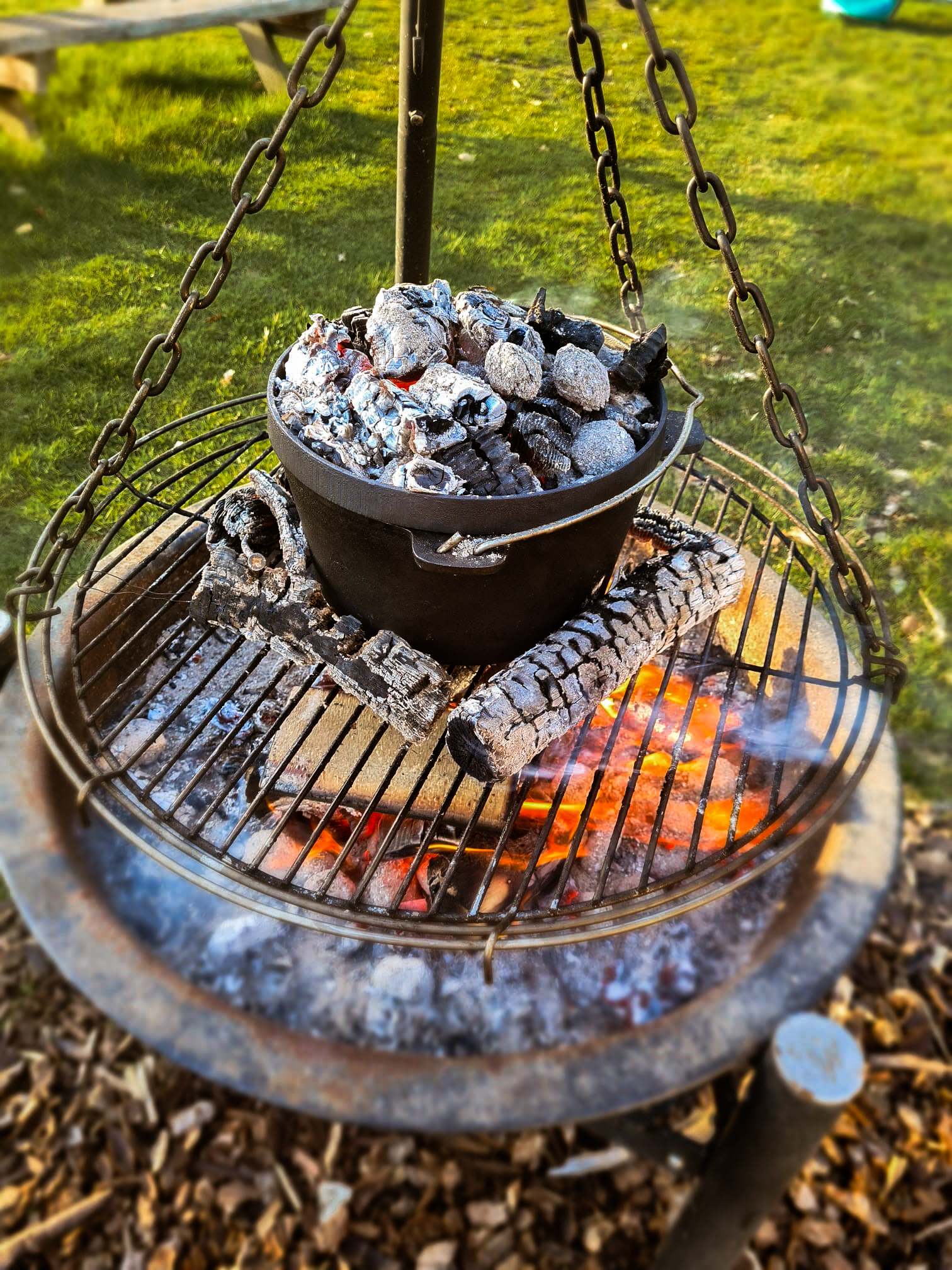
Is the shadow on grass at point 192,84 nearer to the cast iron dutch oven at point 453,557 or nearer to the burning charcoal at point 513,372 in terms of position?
the cast iron dutch oven at point 453,557

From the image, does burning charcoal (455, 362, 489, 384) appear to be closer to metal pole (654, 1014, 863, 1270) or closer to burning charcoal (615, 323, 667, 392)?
burning charcoal (615, 323, 667, 392)

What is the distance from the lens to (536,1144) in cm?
161

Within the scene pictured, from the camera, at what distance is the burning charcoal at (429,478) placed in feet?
4.46

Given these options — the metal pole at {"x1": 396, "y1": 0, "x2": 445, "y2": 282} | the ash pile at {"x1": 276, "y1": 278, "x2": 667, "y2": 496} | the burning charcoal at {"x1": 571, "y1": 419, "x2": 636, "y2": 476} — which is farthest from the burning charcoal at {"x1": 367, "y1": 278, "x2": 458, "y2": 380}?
the metal pole at {"x1": 396, "y1": 0, "x2": 445, "y2": 282}

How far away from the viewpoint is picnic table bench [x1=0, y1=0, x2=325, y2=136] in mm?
3223

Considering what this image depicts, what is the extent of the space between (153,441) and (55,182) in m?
1.50

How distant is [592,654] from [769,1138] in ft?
2.75

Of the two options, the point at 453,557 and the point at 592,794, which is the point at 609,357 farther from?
the point at 592,794

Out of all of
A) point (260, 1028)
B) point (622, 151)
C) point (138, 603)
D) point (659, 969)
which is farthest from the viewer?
point (622, 151)

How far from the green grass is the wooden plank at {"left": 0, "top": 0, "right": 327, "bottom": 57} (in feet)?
0.29

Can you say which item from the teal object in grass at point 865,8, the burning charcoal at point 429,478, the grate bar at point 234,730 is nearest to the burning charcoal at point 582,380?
the burning charcoal at point 429,478

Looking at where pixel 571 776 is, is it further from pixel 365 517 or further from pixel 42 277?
pixel 42 277

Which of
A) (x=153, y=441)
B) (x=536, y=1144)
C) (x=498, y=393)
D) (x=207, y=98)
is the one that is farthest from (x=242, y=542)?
(x=207, y=98)

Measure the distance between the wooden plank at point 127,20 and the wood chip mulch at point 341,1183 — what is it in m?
3.51
